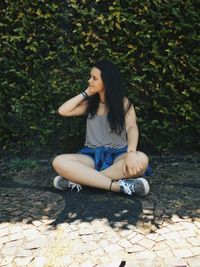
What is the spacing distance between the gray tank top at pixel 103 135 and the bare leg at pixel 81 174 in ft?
1.41

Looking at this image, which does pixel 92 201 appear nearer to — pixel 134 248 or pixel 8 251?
pixel 134 248

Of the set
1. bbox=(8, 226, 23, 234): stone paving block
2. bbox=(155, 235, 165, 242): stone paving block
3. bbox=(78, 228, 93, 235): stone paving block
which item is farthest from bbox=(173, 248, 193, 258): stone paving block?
bbox=(8, 226, 23, 234): stone paving block

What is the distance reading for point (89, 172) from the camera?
16.0 feet

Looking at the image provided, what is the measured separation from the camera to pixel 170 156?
628cm

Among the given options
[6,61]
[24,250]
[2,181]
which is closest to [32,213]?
[24,250]

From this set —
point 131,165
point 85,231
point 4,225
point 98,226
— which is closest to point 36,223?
point 4,225

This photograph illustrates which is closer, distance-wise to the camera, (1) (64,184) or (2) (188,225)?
(2) (188,225)

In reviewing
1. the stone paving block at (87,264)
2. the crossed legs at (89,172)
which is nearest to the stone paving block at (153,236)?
the stone paving block at (87,264)

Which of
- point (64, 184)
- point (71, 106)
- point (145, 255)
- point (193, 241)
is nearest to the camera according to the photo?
point (145, 255)

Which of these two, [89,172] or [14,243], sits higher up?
[89,172]

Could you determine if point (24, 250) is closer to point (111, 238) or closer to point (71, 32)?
point (111, 238)

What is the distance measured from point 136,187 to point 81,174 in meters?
0.67

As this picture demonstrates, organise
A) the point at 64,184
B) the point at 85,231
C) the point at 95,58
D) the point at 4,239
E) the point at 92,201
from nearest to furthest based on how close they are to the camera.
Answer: the point at 4,239, the point at 85,231, the point at 92,201, the point at 64,184, the point at 95,58

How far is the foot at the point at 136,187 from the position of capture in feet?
15.5
